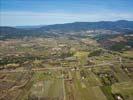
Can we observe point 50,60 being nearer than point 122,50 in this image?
Yes

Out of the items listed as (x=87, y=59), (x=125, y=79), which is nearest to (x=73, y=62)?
(x=87, y=59)

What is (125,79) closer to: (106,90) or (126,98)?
(106,90)

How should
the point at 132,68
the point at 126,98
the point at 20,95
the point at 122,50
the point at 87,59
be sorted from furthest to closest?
the point at 122,50
the point at 87,59
the point at 132,68
the point at 20,95
the point at 126,98

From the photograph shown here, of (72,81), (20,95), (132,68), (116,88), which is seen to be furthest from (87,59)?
(20,95)

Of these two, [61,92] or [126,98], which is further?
[61,92]

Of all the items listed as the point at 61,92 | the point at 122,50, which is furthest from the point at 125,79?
the point at 122,50

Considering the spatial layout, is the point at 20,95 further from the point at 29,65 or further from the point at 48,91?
the point at 29,65

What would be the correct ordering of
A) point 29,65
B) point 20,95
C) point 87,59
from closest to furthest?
point 20,95, point 29,65, point 87,59

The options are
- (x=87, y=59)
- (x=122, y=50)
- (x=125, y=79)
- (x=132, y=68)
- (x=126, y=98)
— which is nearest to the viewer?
(x=126, y=98)

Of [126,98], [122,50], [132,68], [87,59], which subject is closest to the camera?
[126,98]
